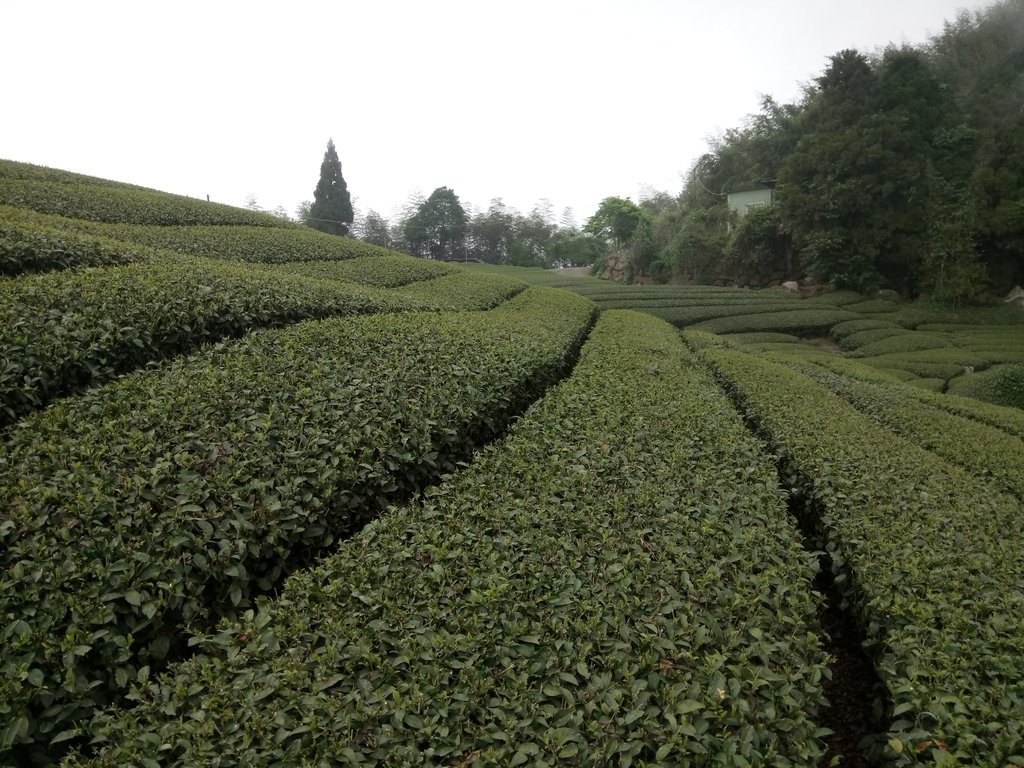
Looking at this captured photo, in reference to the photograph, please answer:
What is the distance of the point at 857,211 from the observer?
2734 cm

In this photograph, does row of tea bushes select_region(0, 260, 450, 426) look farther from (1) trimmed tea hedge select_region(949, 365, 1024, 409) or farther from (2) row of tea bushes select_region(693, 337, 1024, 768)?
(1) trimmed tea hedge select_region(949, 365, 1024, 409)

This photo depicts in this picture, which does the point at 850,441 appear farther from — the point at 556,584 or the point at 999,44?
the point at 999,44

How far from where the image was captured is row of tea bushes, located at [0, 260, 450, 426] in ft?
13.5

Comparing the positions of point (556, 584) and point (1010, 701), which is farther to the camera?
point (556, 584)

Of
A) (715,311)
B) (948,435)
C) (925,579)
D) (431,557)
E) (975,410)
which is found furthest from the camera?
(715,311)

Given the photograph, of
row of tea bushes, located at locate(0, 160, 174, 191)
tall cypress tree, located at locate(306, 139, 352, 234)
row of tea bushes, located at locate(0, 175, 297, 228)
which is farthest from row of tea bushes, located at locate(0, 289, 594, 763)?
tall cypress tree, located at locate(306, 139, 352, 234)

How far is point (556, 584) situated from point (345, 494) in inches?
58.1

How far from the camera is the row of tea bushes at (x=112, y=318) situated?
410 cm

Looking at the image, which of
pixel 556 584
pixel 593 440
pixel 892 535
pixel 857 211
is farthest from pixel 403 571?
pixel 857 211

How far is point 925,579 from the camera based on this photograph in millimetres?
3064

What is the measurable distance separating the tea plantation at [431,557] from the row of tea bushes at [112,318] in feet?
0.09

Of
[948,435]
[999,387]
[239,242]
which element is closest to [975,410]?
[948,435]

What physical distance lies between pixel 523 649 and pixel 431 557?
2.62ft

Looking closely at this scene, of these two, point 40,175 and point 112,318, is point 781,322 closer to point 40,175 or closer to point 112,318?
point 112,318
